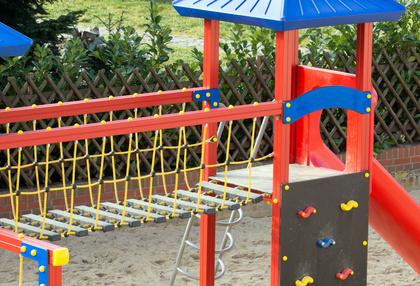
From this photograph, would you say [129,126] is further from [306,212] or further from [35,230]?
[306,212]

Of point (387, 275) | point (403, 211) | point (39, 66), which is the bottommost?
point (387, 275)

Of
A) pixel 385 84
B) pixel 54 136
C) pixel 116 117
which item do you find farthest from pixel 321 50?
pixel 54 136

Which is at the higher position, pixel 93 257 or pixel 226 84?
pixel 226 84

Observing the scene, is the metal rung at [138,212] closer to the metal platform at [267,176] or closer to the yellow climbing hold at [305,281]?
the metal platform at [267,176]

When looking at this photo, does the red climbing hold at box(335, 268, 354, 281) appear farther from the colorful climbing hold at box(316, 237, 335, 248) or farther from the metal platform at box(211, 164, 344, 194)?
the metal platform at box(211, 164, 344, 194)

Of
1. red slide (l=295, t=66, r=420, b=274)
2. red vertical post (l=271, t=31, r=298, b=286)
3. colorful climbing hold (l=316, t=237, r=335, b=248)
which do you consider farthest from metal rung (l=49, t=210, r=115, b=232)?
red slide (l=295, t=66, r=420, b=274)

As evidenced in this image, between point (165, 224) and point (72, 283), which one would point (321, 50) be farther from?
point (72, 283)

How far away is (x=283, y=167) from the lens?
6129 millimetres

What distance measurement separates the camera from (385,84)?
1012cm

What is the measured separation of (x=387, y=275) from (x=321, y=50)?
264 centimetres

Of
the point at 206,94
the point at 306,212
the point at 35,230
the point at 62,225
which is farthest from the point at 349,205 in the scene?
the point at 35,230

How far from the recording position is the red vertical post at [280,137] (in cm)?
604

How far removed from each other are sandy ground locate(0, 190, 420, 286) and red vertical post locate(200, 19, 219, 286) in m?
0.89

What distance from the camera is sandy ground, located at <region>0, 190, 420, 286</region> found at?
784 cm
